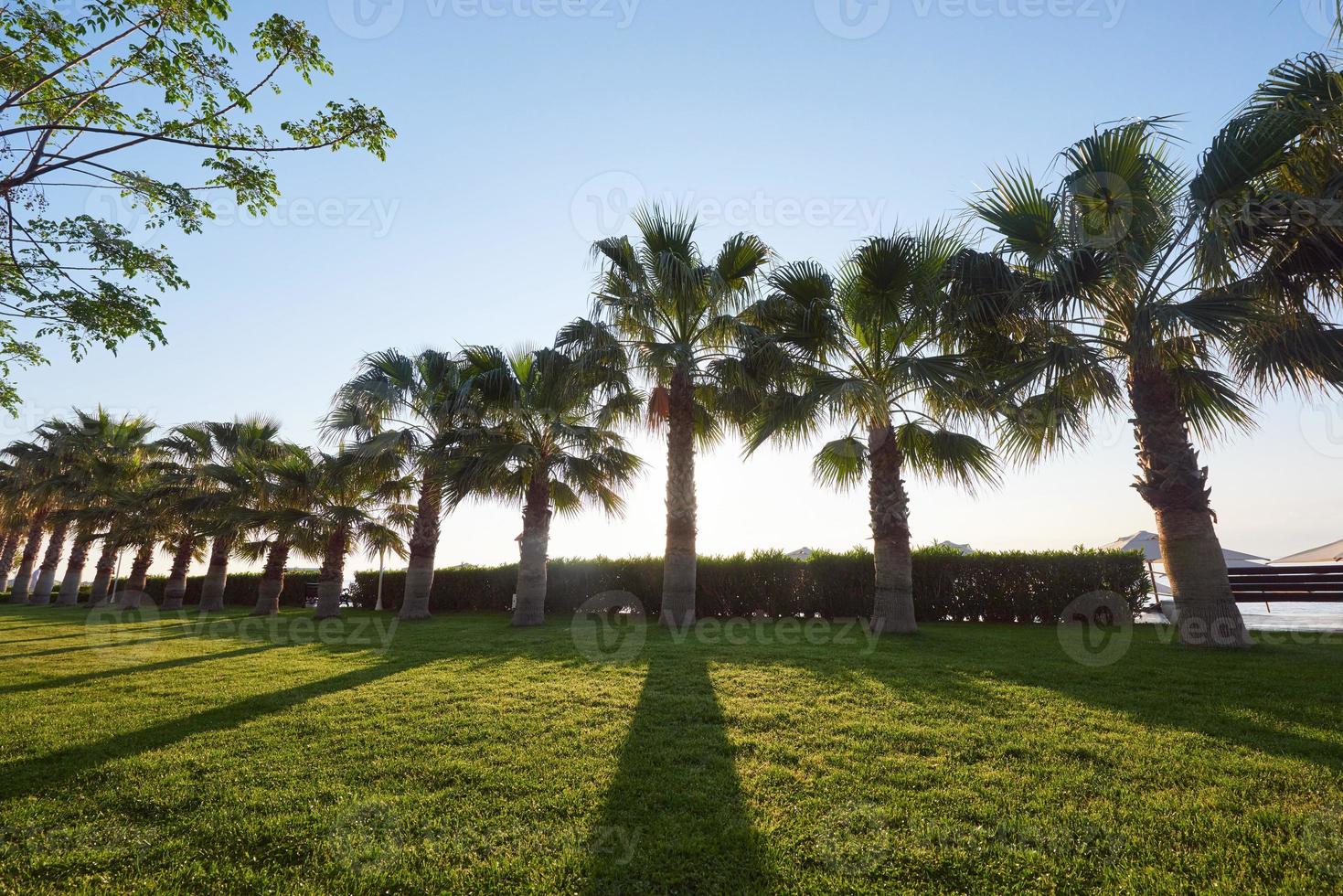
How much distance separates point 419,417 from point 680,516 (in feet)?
28.6

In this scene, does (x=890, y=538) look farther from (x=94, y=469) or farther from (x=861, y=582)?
(x=94, y=469)

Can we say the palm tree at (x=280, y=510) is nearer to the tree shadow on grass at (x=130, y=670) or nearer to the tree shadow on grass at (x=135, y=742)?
the tree shadow on grass at (x=130, y=670)

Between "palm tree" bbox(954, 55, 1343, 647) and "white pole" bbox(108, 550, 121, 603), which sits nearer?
"palm tree" bbox(954, 55, 1343, 647)

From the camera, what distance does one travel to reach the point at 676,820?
10.8 feet

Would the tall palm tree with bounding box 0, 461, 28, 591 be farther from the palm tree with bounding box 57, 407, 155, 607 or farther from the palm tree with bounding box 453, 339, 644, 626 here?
the palm tree with bounding box 453, 339, 644, 626

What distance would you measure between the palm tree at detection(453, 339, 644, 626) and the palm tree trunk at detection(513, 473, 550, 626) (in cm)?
2

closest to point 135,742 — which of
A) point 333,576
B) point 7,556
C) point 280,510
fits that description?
point 333,576

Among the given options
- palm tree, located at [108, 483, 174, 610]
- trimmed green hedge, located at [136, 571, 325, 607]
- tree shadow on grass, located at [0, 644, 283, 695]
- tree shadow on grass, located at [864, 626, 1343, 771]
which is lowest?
tree shadow on grass, located at [0, 644, 283, 695]

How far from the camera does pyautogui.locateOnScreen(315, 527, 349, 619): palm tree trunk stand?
59.2 ft

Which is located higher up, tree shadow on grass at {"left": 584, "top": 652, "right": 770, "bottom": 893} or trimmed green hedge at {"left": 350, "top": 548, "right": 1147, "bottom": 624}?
trimmed green hedge at {"left": 350, "top": 548, "right": 1147, "bottom": 624}

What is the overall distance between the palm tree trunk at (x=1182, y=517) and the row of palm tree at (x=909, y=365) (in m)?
0.03

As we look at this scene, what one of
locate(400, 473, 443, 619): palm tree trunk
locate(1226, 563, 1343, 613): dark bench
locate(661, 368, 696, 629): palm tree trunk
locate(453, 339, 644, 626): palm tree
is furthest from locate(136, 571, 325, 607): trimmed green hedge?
locate(1226, 563, 1343, 613): dark bench

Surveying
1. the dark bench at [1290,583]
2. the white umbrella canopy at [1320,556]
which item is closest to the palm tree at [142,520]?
the dark bench at [1290,583]

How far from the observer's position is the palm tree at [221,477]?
65.0 ft
